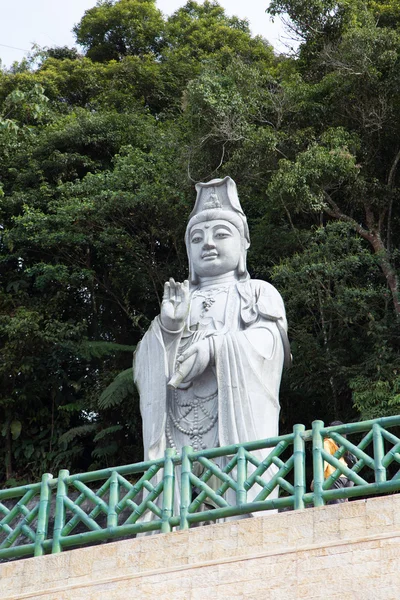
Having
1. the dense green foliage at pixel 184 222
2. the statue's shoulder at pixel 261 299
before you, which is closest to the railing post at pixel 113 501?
the statue's shoulder at pixel 261 299

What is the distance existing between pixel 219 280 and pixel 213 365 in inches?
46.3

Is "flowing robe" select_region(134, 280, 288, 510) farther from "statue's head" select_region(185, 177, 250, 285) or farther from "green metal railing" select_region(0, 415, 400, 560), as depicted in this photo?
"green metal railing" select_region(0, 415, 400, 560)

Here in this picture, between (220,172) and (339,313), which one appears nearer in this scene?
(339,313)

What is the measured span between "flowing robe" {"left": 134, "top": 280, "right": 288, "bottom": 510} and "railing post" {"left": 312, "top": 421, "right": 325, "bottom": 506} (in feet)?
6.25

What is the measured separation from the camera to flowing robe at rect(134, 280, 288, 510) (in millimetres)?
9703

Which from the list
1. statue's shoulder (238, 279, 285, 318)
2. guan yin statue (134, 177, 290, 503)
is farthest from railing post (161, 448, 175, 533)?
statue's shoulder (238, 279, 285, 318)

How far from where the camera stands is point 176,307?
1019 centimetres

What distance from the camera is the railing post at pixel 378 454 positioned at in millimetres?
7168

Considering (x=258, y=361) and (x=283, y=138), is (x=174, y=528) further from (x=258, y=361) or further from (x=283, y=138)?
(x=283, y=138)

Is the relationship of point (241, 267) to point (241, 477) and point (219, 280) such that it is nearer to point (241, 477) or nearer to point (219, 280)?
point (219, 280)

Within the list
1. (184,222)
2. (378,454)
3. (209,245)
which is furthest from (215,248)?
(184,222)

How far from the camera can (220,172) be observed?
15.1m

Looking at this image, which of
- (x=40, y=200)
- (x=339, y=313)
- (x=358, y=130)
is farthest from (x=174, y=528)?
(x=40, y=200)

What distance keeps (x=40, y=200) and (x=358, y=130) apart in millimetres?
4910
